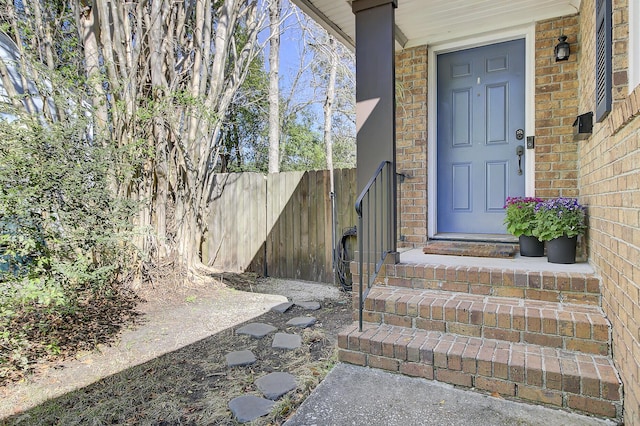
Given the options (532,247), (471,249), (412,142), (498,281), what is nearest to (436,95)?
(412,142)

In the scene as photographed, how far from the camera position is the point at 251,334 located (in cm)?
321

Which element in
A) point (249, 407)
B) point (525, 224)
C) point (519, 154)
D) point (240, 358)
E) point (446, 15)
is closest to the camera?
point (249, 407)

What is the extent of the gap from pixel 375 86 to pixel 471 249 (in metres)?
1.54

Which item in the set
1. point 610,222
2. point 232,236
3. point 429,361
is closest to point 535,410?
A: point 429,361

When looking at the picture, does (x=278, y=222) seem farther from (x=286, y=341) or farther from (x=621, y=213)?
(x=621, y=213)

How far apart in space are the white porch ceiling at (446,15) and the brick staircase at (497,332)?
2101 mm

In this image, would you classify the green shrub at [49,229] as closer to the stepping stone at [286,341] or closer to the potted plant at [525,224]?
the stepping stone at [286,341]

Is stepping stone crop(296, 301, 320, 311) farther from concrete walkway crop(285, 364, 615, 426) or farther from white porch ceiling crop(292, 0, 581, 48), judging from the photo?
white porch ceiling crop(292, 0, 581, 48)

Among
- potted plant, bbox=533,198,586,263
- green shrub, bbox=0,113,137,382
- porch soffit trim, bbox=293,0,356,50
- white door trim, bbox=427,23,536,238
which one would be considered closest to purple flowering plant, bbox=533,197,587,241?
potted plant, bbox=533,198,586,263

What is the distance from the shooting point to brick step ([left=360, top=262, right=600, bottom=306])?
2123 millimetres

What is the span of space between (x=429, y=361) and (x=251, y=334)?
66.9 inches

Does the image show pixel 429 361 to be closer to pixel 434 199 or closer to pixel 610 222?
pixel 610 222

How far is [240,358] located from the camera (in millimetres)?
2727

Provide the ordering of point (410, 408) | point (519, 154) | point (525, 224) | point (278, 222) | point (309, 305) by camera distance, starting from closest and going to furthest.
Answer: point (410, 408) → point (525, 224) → point (519, 154) → point (309, 305) → point (278, 222)
